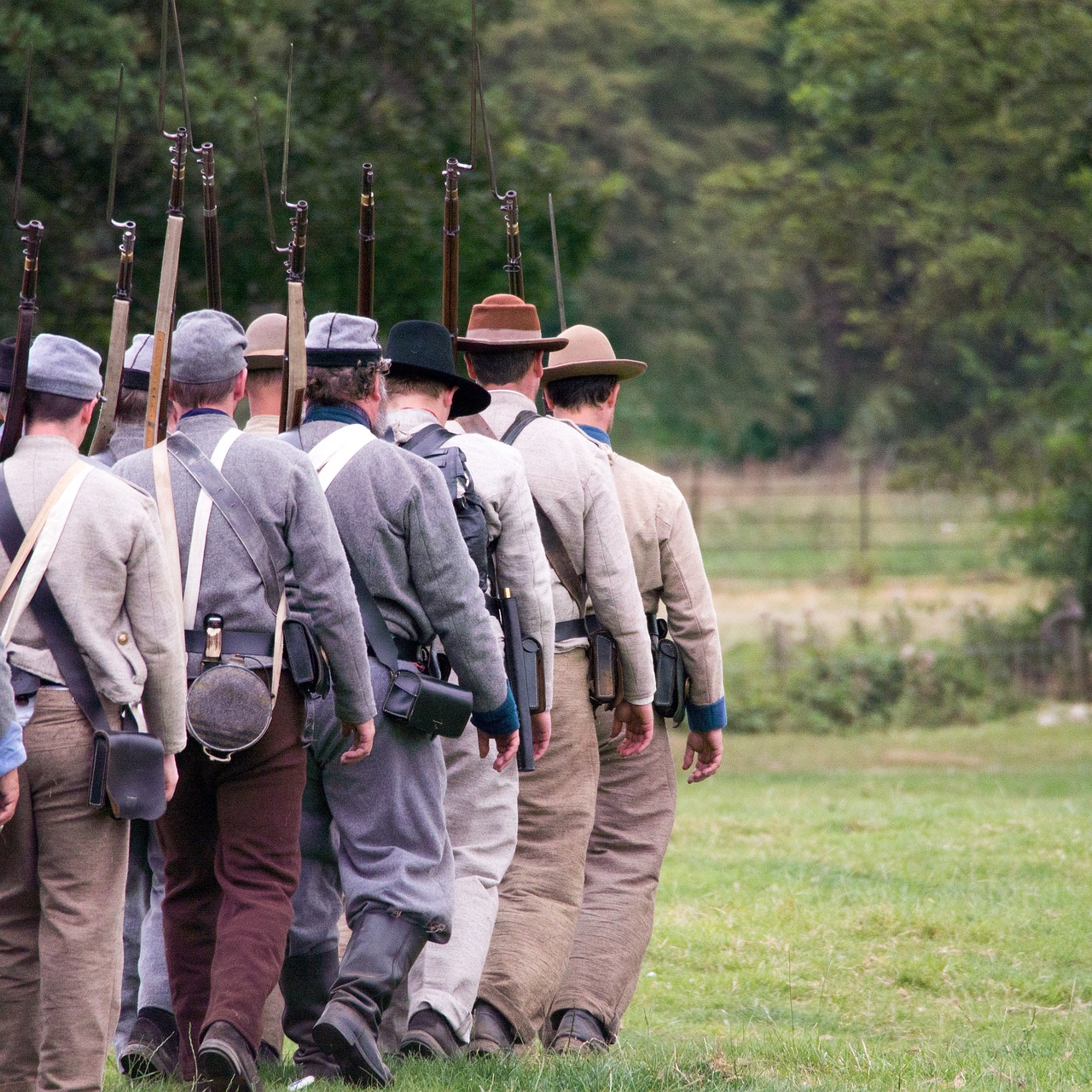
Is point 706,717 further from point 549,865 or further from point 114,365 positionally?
point 114,365

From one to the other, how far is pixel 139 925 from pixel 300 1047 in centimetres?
100

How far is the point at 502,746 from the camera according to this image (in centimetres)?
544

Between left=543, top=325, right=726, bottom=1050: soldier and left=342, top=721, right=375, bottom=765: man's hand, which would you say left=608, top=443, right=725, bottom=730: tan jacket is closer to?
left=543, top=325, right=726, bottom=1050: soldier

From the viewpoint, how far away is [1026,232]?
20031mm

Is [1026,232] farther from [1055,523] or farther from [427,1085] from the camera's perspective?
[427,1085]

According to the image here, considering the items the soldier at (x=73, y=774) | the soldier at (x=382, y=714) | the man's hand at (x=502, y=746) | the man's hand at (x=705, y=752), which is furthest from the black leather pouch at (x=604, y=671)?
the soldier at (x=73, y=774)

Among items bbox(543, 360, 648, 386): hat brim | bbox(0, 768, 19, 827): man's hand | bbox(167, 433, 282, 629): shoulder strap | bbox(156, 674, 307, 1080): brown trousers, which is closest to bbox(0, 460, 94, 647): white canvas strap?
bbox(0, 768, 19, 827): man's hand

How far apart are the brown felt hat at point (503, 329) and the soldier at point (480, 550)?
414 mm

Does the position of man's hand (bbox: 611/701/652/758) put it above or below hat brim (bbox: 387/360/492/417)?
below

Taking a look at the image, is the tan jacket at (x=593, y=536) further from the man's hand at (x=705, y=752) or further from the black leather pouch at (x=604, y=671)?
the man's hand at (x=705, y=752)

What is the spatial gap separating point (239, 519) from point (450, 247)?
2.63 meters

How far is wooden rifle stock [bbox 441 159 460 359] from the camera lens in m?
6.89

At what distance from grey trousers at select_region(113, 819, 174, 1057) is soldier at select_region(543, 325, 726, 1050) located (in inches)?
54.2

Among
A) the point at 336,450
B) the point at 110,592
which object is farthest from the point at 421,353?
the point at 110,592
